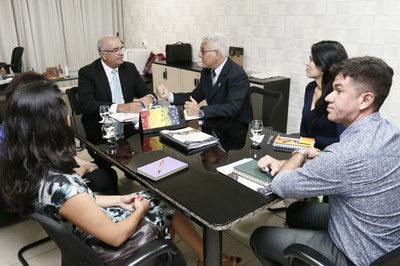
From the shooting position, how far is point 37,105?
115cm

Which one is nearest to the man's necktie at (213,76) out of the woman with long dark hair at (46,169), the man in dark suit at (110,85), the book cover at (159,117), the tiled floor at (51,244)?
the man in dark suit at (110,85)

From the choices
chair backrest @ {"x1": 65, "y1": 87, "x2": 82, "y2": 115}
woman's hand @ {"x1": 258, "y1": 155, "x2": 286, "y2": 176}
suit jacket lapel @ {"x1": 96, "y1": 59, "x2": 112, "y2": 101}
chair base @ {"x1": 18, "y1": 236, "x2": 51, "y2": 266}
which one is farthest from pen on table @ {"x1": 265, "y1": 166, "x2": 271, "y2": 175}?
chair backrest @ {"x1": 65, "y1": 87, "x2": 82, "y2": 115}

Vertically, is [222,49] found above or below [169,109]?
above

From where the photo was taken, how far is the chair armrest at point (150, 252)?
1139 mm

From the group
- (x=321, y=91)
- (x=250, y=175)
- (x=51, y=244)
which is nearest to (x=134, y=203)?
(x=250, y=175)

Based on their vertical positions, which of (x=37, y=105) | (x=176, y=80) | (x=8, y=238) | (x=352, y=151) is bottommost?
(x=8, y=238)

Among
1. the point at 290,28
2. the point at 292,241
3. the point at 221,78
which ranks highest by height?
the point at 290,28

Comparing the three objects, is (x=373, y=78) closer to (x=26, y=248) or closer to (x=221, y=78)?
(x=221, y=78)

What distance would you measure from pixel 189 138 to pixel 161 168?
38cm

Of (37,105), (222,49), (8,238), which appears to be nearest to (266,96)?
(222,49)

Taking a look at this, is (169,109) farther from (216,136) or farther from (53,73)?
(53,73)

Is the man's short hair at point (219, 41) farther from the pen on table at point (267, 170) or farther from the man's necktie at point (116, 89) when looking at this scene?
the pen on table at point (267, 170)

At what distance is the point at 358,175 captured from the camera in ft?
3.78

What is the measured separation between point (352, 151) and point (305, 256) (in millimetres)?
389
